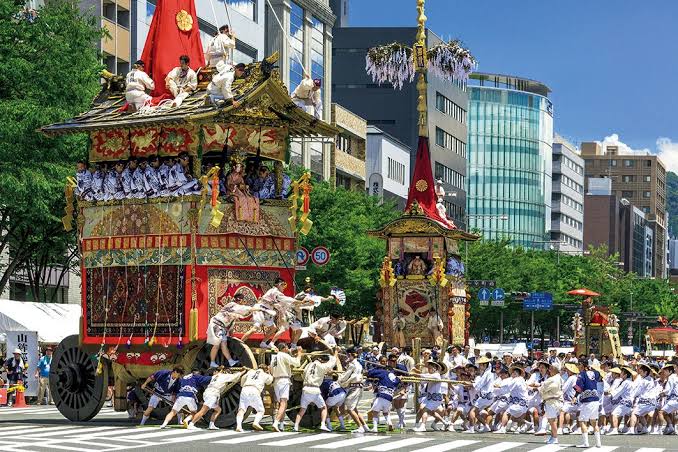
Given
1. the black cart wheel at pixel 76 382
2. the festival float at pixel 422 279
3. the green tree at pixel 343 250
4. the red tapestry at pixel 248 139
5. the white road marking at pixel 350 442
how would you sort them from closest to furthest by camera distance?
the white road marking at pixel 350 442 → the red tapestry at pixel 248 139 → the black cart wheel at pixel 76 382 → the festival float at pixel 422 279 → the green tree at pixel 343 250

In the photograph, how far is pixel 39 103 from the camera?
45219 millimetres

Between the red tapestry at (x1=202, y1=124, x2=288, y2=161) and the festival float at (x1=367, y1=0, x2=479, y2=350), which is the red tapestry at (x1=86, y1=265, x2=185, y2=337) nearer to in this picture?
the red tapestry at (x1=202, y1=124, x2=288, y2=161)

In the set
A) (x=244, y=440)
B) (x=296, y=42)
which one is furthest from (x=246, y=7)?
(x=244, y=440)

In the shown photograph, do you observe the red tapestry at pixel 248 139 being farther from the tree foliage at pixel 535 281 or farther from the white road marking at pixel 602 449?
the tree foliage at pixel 535 281

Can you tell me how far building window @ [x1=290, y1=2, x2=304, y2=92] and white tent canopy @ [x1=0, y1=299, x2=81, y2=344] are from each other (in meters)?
46.2

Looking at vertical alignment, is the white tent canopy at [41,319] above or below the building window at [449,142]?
below

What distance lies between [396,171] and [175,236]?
8801 centimetres

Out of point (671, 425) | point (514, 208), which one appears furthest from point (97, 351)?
point (514, 208)

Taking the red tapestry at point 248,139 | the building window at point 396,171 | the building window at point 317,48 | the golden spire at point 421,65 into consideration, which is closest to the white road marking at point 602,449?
the red tapestry at point 248,139

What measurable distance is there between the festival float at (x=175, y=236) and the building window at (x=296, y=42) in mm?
59436

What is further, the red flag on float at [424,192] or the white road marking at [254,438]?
the red flag on float at [424,192]

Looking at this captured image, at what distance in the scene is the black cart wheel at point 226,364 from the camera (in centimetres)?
3078

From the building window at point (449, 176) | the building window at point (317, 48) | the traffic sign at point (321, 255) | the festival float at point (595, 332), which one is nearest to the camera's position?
the traffic sign at point (321, 255)

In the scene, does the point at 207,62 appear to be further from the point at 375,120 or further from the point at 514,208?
the point at 514,208
